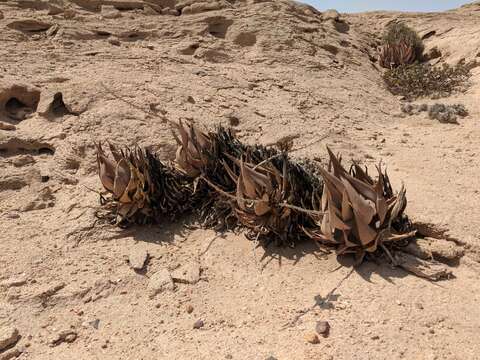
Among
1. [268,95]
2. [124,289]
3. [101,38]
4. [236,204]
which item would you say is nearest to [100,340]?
[124,289]

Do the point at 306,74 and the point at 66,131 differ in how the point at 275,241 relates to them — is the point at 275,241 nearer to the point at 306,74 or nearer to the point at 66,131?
the point at 66,131

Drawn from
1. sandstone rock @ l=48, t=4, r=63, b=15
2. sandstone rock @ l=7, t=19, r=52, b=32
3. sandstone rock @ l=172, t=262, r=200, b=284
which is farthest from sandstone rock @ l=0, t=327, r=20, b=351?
sandstone rock @ l=48, t=4, r=63, b=15

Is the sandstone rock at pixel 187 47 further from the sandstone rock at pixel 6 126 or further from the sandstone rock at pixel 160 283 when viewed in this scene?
the sandstone rock at pixel 160 283

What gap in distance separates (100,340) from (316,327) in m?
1.12

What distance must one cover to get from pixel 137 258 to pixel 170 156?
1.34 m

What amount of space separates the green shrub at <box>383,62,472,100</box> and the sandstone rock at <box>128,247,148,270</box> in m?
4.64

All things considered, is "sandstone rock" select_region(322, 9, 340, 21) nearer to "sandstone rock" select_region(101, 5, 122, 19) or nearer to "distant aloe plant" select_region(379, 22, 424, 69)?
"distant aloe plant" select_region(379, 22, 424, 69)

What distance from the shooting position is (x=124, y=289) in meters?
2.55

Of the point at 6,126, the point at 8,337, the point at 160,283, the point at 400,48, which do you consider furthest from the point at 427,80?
the point at 8,337

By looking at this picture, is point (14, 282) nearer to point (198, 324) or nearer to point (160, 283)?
point (160, 283)

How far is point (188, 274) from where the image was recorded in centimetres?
260

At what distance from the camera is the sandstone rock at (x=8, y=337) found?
7.06 ft

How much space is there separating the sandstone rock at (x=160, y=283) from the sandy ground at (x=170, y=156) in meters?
0.04

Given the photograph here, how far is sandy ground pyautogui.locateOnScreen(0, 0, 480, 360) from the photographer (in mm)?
2109
